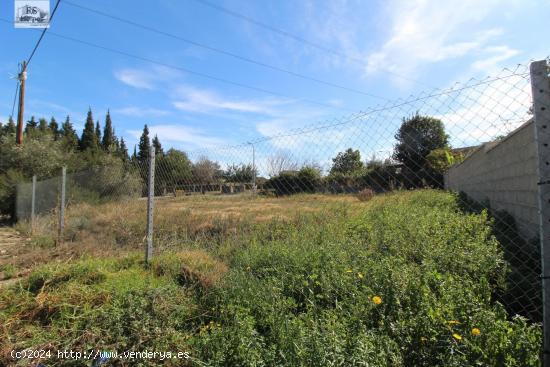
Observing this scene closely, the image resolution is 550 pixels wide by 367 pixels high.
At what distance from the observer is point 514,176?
14.9 feet

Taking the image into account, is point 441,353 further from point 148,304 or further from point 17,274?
point 17,274

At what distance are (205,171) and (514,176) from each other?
5190 mm

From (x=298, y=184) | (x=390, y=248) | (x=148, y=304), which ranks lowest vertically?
(x=148, y=304)

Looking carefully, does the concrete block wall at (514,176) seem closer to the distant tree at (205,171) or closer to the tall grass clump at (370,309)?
the tall grass clump at (370,309)

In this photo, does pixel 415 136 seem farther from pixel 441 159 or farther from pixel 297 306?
pixel 441 159

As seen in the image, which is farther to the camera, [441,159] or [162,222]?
[441,159]

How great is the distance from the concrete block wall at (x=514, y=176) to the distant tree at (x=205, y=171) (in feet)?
15.0

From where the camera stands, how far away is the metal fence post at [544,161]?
67.7 inches

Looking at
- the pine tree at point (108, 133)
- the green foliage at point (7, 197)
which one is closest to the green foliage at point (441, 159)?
the green foliage at point (7, 197)

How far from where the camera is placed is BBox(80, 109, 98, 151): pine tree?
47.4 meters

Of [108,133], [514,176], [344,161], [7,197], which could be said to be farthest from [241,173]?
[108,133]

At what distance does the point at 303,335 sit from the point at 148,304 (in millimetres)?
1425

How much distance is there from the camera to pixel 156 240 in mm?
5551

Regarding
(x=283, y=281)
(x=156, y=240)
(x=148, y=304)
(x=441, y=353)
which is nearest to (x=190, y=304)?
(x=148, y=304)
